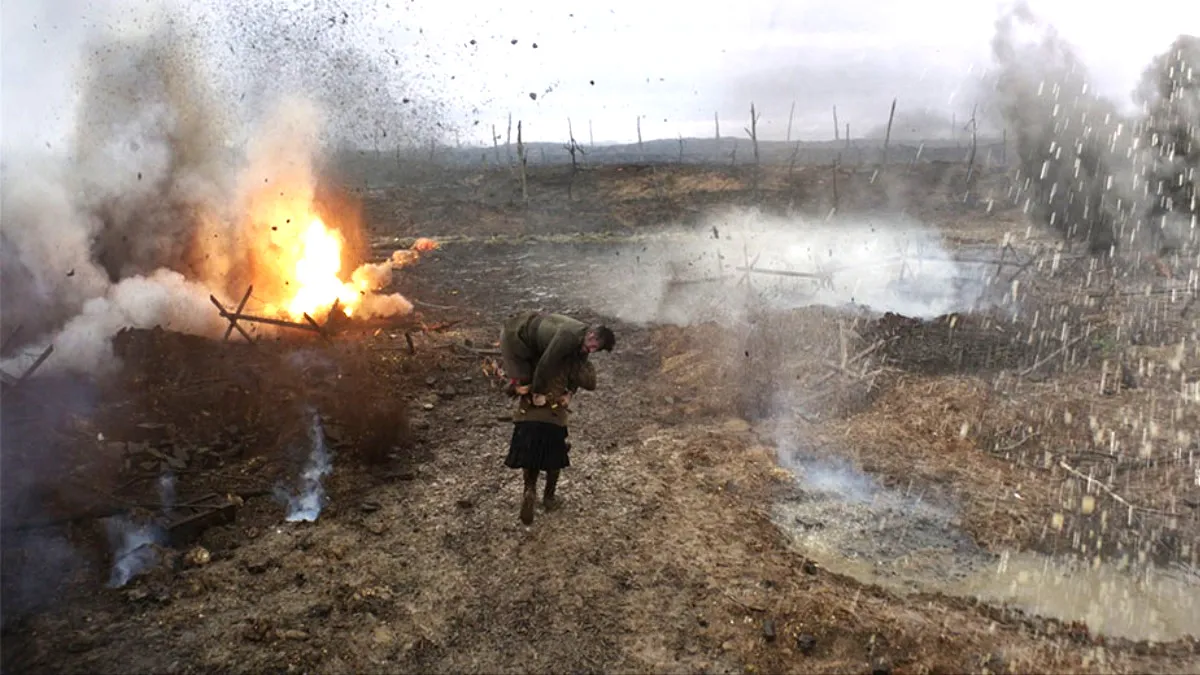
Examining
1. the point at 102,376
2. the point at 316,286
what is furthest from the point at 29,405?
the point at 316,286

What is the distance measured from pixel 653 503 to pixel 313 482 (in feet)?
11.7

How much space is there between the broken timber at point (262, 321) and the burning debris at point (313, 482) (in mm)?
3074

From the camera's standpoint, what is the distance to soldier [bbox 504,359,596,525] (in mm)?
5902

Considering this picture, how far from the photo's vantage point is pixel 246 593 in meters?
5.15

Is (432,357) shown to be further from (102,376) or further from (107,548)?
(107,548)

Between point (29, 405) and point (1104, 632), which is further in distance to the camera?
point (29, 405)

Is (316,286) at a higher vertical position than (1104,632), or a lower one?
higher

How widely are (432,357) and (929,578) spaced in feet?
25.9

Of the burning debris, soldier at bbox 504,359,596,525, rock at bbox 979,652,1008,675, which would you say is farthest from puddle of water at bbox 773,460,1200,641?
the burning debris

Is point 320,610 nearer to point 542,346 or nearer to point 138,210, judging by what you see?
point 542,346

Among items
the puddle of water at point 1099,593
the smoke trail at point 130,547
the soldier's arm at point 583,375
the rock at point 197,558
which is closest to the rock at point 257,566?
the rock at point 197,558

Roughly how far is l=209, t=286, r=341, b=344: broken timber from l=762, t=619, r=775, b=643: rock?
8574 mm

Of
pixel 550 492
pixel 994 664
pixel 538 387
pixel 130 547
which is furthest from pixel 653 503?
pixel 130 547

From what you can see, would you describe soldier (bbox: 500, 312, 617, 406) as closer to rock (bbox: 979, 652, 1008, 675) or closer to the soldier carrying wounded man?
the soldier carrying wounded man
